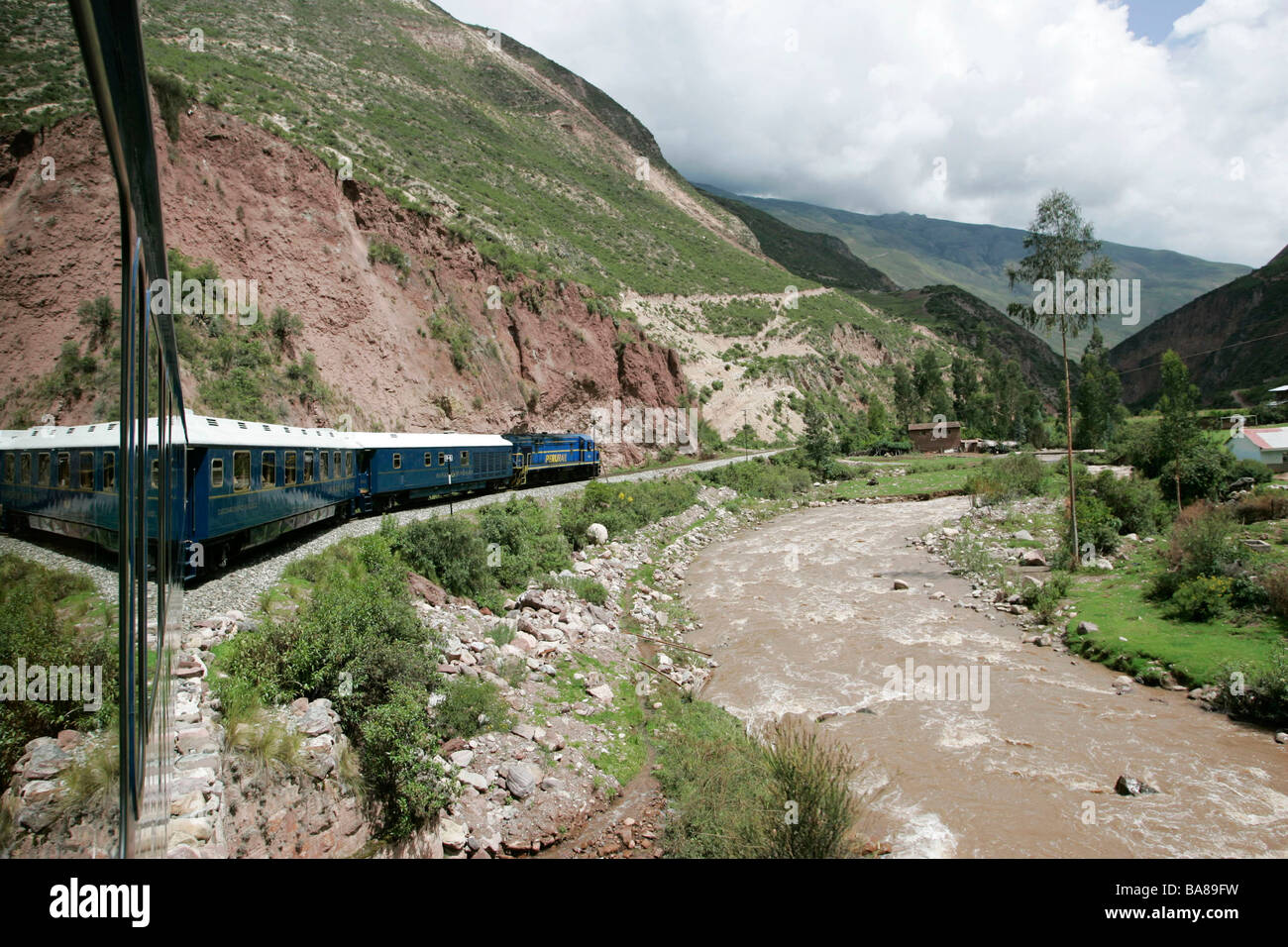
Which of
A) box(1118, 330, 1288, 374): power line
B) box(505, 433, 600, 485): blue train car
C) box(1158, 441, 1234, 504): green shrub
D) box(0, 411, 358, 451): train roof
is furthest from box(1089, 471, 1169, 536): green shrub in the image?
box(1118, 330, 1288, 374): power line

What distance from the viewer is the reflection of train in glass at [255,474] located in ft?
5.15

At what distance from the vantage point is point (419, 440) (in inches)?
851

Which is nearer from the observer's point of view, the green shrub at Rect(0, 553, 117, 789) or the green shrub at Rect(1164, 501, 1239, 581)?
the green shrub at Rect(0, 553, 117, 789)

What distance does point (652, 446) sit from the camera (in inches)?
1786

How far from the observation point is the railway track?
1.55 meters

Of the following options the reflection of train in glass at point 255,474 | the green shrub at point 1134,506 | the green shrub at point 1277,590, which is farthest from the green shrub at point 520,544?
the green shrub at point 1134,506

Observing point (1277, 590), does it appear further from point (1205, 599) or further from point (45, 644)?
point (45, 644)

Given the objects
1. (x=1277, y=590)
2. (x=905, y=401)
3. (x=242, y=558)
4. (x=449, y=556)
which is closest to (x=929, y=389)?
(x=905, y=401)

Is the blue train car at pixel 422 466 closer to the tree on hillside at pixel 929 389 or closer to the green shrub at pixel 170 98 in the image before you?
the green shrub at pixel 170 98

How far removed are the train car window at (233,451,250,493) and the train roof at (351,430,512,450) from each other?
7.31 m

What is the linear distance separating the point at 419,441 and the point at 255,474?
9.85 m

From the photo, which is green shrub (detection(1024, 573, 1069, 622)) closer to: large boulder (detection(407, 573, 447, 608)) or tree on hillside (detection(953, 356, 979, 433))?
large boulder (detection(407, 573, 447, 608))
